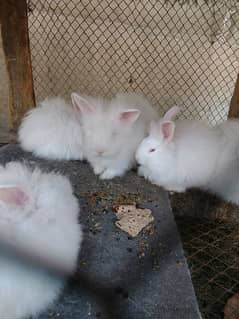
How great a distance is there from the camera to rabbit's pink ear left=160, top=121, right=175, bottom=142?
162 cm

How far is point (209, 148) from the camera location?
1.70m

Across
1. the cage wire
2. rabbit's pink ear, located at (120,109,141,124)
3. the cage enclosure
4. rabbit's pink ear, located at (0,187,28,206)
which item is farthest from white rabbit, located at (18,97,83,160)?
the cage wire

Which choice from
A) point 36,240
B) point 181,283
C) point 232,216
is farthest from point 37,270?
point 232,216

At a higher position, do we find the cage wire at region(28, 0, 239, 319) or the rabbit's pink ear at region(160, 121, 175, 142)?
the cage wire at region(28, 0, 239, 319)

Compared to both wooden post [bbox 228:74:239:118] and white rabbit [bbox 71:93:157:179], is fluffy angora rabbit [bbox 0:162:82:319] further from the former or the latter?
wooden post [bbox 228:74:239:118]

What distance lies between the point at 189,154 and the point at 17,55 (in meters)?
0.98

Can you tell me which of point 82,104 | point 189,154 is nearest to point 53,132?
point 82,104

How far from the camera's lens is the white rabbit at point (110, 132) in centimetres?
163

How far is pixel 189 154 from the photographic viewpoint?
1.71 meters

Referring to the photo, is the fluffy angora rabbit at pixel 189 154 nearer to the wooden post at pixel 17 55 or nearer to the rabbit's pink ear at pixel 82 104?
the rabbit's pink ear at pixel 82 104

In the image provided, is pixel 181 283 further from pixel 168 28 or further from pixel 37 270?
pixel 168 28

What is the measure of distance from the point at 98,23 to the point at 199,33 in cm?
77

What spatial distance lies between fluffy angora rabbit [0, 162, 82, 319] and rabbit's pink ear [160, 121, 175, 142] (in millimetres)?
625

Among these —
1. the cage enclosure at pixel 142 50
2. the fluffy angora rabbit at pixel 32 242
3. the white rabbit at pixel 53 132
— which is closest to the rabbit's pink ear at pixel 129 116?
the white rabbit at pixel 53 132
